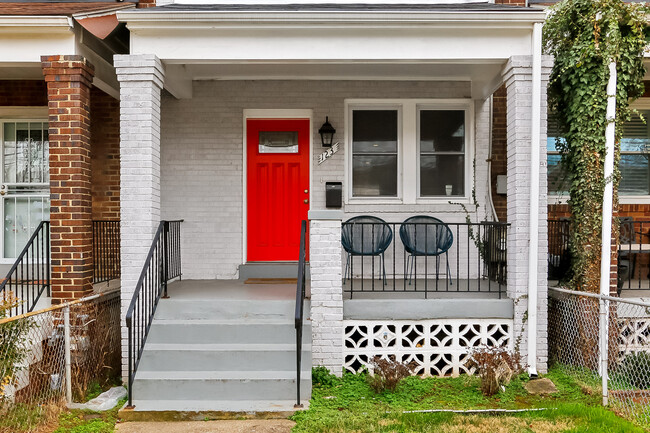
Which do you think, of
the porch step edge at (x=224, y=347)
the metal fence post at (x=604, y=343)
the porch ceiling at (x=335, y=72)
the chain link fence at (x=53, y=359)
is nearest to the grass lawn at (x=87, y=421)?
the chain link fence at (x=53, y=359)

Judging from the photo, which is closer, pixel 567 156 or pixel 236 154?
pixel 567 156

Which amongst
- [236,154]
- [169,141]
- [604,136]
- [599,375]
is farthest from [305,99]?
[599,375]

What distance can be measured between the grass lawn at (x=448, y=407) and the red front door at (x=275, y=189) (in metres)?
2.54

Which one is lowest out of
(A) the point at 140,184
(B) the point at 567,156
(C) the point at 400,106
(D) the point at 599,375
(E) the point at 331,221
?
(D) the point at 599,375

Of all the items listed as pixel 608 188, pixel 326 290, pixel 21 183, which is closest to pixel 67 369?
pixel 326 290

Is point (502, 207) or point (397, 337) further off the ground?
point (502, 207)

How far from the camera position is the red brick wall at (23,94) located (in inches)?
281

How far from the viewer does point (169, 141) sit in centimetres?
713

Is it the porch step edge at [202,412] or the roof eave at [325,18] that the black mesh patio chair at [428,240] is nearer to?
the roof eave at [325,18]

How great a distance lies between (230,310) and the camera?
5.35 meters

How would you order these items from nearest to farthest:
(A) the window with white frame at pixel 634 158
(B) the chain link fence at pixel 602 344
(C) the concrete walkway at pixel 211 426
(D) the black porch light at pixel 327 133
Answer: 1. (C) the concrete walkway at pixel 211 426
2. (B) the chain link fence at pixel 602 344
3. (D) the black porch light at pixel 327 133
4. (A) the window with white frame at pixel 634 158

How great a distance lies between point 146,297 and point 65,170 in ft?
5.48

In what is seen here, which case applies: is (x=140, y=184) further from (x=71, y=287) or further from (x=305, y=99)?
(x=305, y=99)

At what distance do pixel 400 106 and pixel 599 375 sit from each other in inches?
167
